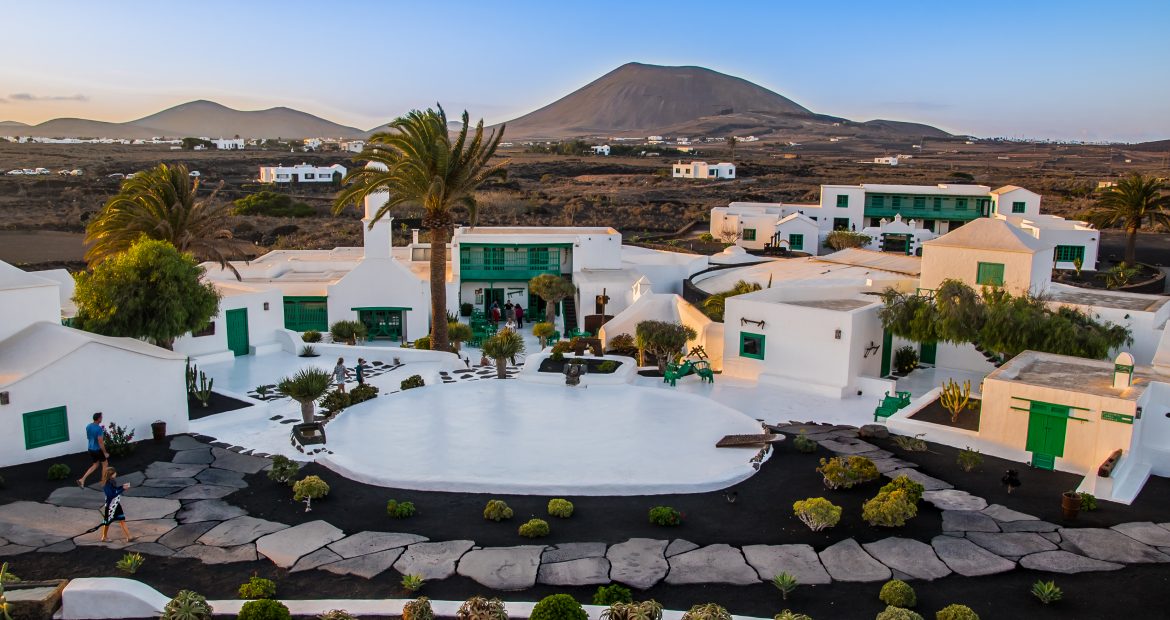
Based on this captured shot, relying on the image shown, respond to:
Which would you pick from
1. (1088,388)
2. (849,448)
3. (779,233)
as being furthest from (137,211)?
(779,233)

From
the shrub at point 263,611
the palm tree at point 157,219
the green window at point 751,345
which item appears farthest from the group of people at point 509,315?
the shrub at point 263,611

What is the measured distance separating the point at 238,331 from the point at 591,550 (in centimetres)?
1704

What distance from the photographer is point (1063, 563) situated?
11891mm

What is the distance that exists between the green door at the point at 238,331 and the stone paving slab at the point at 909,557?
19.5m

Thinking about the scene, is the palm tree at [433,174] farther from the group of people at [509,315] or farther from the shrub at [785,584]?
the shrub at [785,584]

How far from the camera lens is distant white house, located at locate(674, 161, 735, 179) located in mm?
104688

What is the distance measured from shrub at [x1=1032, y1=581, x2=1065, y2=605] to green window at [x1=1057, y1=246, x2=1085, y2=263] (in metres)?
37.6

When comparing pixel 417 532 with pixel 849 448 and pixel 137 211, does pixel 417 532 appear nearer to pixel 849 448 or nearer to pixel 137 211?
pixel 849 448

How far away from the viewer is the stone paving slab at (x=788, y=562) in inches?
451

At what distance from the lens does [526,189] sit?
9469cm

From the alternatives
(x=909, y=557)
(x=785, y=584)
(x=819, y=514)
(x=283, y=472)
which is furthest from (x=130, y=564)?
(x=909, y=557)

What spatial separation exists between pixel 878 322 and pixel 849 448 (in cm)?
664

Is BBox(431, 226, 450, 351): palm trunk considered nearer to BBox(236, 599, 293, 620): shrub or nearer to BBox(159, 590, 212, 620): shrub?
BBox(159, 590, 212, 620): shrub

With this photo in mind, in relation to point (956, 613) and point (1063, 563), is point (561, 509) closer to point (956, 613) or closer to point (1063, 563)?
point (956, 613)
